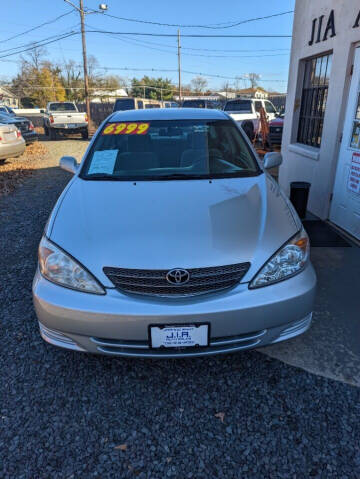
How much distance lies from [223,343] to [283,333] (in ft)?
1.26

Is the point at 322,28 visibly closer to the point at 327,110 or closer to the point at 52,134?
the point at 327,110

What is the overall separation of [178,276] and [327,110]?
401cm

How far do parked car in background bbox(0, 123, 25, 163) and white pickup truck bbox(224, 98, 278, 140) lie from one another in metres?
8.00

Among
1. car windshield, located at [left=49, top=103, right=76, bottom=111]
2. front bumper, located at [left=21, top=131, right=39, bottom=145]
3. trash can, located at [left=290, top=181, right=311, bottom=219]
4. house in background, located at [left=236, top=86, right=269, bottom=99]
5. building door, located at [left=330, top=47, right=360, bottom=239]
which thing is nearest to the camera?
building door, located at [left=330, top=47, right=360, bottom=239]

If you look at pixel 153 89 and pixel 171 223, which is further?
pixel 153 89

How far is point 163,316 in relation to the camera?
5.77ft

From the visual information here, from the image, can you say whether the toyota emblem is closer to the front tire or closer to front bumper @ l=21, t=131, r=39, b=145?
front bumper @ l=21, t=131, r=39, b=145

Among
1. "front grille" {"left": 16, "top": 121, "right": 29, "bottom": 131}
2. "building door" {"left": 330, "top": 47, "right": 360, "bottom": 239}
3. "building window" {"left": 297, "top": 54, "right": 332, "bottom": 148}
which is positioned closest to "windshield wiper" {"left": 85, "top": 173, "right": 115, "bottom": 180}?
"building door" {"left": 330, "top": 47, "right": 360, "bottom": 239}

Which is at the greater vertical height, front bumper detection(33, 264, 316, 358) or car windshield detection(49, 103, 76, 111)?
car windshield detection(49, 103, 76, 111)

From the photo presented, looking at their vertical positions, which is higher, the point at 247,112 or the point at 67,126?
the point at 247,112

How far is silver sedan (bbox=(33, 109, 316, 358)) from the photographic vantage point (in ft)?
5.91

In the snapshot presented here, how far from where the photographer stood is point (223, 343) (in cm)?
188

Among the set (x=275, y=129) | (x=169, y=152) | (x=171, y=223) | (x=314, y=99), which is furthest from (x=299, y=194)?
(x=275, y=129)

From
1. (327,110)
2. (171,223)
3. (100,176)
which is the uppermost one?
(327,110)
